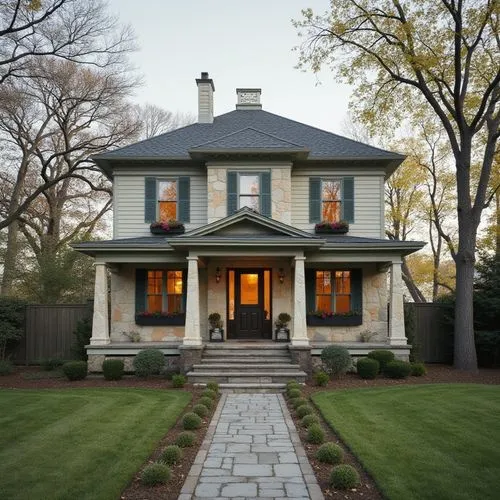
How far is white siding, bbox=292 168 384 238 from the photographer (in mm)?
15578

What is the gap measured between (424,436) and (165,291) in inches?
385

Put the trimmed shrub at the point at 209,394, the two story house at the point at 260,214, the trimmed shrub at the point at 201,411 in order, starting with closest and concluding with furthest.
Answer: the trimmed shrub at the point at 201,411, the trimmed shrub at the point at 209,394, the two story house at the point at 260,214

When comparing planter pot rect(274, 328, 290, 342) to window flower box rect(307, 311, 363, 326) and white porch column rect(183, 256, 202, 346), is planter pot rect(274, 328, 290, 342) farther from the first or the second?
white porch column rect(183, 256, 202, 346)

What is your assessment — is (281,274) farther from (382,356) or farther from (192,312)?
(382,356)

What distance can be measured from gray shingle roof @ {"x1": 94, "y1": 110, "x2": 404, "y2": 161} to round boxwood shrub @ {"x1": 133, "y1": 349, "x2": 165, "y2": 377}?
19.9 ft

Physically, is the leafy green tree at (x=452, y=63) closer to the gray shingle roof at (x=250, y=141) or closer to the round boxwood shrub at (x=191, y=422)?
the gray shingle roof at (x=250, y=141)

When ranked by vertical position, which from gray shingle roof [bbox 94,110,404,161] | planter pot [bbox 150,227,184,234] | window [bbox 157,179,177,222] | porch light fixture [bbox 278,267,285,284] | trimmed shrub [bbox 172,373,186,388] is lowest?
trimmed shrub [bbox 172,373,186,388]

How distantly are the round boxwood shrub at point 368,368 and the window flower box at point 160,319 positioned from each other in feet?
18.1

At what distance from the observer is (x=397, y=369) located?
41.7 feet

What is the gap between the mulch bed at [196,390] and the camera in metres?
5.21

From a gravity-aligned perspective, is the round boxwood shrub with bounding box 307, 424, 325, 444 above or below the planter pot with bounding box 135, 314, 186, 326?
below

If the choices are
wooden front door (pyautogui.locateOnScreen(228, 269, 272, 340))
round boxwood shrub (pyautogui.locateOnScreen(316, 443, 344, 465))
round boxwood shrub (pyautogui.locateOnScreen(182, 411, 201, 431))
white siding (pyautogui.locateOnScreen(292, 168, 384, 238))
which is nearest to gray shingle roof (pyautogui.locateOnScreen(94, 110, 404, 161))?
white siding (pyautogui.locateOnScreen(292, 168, 384, 238))

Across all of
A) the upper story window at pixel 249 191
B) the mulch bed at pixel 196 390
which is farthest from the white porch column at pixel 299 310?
the upper story window at pixel 249 191

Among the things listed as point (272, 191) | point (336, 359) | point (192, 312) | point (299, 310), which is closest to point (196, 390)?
point (192, 312)
